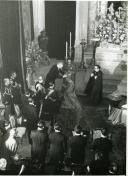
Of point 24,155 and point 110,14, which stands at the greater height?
point 110,14

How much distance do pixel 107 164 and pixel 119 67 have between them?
2.09 metres

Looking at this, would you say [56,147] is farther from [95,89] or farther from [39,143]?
[95,89]

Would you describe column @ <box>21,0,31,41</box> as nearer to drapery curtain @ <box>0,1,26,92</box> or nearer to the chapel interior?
the chapel interior

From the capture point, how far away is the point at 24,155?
7.34 metres

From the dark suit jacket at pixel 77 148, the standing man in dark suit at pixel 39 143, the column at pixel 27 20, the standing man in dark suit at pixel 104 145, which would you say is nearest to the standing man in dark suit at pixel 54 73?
the standing man in dark suit at pixel 39 143

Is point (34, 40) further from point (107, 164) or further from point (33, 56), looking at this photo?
point (107, 164)

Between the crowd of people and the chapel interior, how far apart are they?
57 mm

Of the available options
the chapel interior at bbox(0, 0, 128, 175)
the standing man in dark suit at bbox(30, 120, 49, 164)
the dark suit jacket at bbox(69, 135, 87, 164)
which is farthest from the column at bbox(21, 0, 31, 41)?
the dark suit jacket at bbox(69, 135, 87, 164)

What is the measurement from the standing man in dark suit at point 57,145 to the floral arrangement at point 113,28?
9.20ft

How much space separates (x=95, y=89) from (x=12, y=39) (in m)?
1.95

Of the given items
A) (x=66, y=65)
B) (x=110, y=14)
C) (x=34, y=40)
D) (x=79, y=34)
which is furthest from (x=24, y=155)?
(x=110, y=14)

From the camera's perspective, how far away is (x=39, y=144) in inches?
280

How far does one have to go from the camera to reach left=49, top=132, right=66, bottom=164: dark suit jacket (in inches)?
274

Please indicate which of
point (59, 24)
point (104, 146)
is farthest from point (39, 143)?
point (59, 24)
